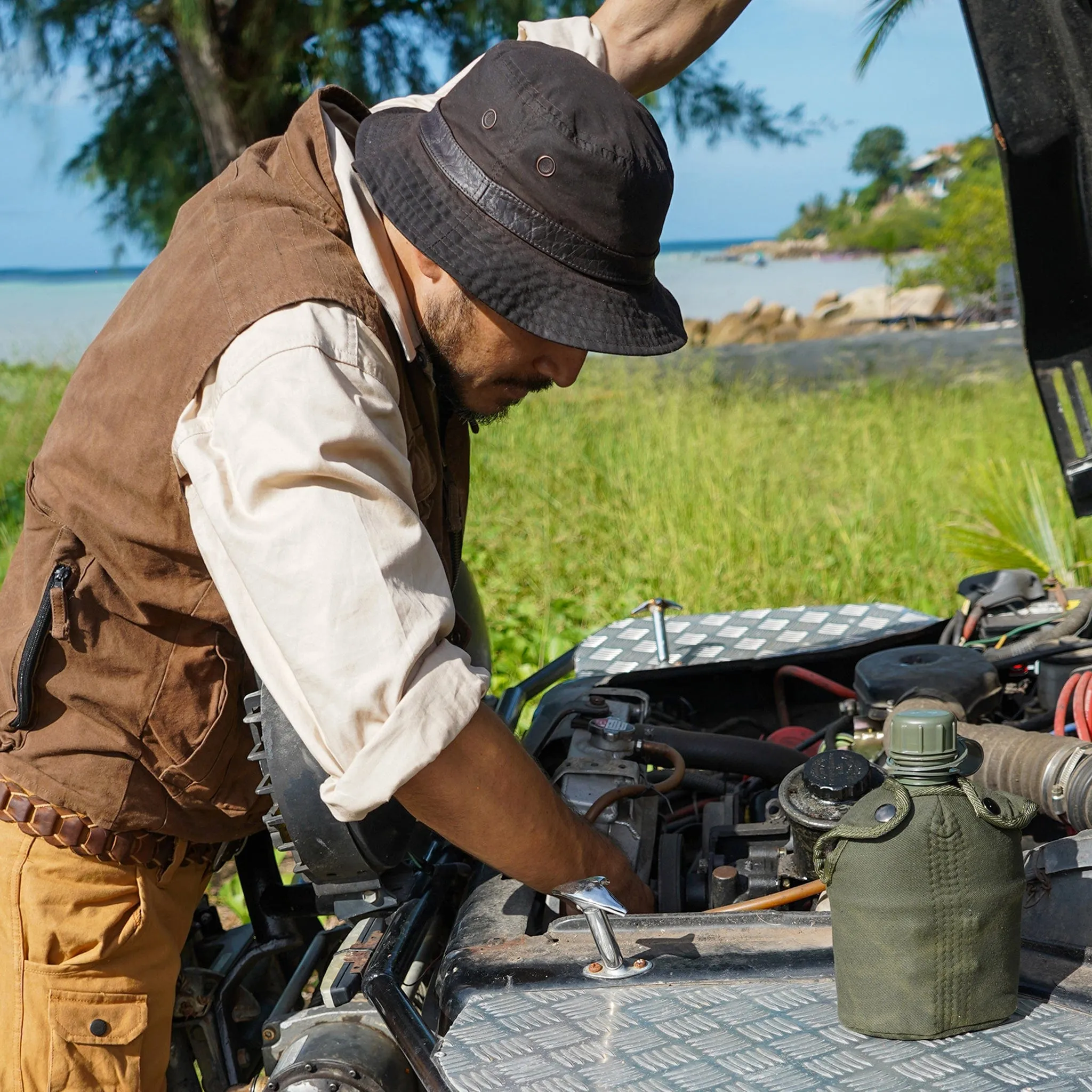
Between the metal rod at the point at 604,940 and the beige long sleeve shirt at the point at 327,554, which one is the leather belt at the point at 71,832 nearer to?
the beige long sleeve shirt at the point at 327,554

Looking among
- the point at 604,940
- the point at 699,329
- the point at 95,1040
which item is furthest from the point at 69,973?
the point at 699,329

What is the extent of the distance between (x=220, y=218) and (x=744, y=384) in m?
8.21

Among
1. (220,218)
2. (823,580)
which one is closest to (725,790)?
(220,218)

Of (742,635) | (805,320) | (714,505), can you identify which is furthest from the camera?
(805,320)

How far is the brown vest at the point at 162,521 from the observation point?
1.59 meters

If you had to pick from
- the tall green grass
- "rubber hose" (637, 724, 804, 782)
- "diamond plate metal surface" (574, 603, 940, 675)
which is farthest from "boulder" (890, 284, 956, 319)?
"rubber hose" (637, 724, 804, 782)

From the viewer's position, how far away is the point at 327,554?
1385mm

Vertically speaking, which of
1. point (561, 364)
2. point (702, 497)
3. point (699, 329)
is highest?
point (699, 329)

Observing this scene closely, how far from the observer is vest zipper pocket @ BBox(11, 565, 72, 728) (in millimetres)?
1769

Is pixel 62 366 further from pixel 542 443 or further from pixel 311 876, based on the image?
pixel 311 876

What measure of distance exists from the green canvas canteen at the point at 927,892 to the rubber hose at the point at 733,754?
85 cm

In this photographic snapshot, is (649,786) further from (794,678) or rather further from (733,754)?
(794,678)

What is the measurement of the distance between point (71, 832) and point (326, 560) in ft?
2.73

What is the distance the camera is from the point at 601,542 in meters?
6.21
